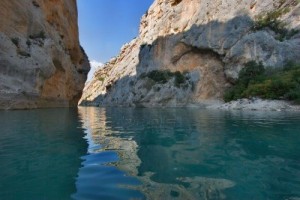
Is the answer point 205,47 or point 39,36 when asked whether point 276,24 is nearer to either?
point 205,47

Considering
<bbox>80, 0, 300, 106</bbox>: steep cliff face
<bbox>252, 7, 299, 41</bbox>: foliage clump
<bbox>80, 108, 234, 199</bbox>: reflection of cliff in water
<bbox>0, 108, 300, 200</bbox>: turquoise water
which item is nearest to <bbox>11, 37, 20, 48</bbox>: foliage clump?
<bbox>0, 108, 300, 200</bbox>: turquoise water

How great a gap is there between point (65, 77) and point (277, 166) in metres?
40.1

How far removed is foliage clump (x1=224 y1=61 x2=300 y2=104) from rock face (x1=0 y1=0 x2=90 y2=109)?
27.4 meters

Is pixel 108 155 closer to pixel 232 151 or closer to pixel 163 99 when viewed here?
pixel 232 151

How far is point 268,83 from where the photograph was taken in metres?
39.3

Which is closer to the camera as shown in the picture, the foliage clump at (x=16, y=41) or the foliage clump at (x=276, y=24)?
the foliage clump at (x=16, y=41)

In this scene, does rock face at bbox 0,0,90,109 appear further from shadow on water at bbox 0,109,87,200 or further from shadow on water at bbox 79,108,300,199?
shadow on water at bbox 79,108,300,199

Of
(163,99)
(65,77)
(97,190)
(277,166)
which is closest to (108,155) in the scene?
(97,190)

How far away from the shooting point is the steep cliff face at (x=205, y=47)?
1972 inches

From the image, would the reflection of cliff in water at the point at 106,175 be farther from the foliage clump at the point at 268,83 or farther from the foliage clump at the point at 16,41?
the foliage clump at the point at 268,83

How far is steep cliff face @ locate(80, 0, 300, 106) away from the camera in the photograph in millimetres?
50094

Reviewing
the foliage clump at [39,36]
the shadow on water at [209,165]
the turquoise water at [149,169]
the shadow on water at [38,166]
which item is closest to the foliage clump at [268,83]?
the foliage clump at [39,36]

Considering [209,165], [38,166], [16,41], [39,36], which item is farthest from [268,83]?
[38,166]

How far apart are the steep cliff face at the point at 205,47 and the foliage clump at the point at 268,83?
6.31 ft
